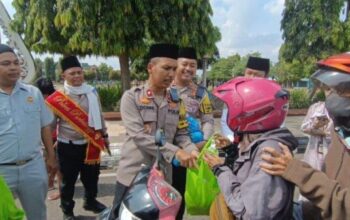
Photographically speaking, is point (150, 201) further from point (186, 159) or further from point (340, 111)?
point (340, 111)

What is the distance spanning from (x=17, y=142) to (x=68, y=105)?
60.6 inches

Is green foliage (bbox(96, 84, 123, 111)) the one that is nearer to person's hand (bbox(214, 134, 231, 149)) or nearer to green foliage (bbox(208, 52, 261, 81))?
person's hand (bbox(214, 134, 231, 149))

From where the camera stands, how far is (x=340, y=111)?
4.79 ft

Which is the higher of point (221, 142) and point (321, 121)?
point (221, 142)

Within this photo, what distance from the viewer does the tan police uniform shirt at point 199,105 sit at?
12.3 ft

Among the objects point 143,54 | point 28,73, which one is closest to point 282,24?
point 143,54

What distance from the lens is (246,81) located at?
6.02ft

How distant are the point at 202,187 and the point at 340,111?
105 cm

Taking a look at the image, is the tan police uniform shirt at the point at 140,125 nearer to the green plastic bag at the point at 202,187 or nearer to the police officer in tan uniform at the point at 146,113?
the police officer in tan uniform at the point at 146,113

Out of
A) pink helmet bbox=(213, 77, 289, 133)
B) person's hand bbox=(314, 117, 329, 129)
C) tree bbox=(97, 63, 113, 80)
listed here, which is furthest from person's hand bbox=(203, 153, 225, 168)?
tree bbox=(97, 63, 113, 80)

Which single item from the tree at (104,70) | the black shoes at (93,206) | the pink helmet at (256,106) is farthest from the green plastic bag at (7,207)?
the tree at (104,70)

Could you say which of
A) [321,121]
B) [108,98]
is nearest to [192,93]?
[321,121]

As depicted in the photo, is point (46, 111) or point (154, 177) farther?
point (46, 111)

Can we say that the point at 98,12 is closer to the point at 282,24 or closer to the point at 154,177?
the point at 154,177
